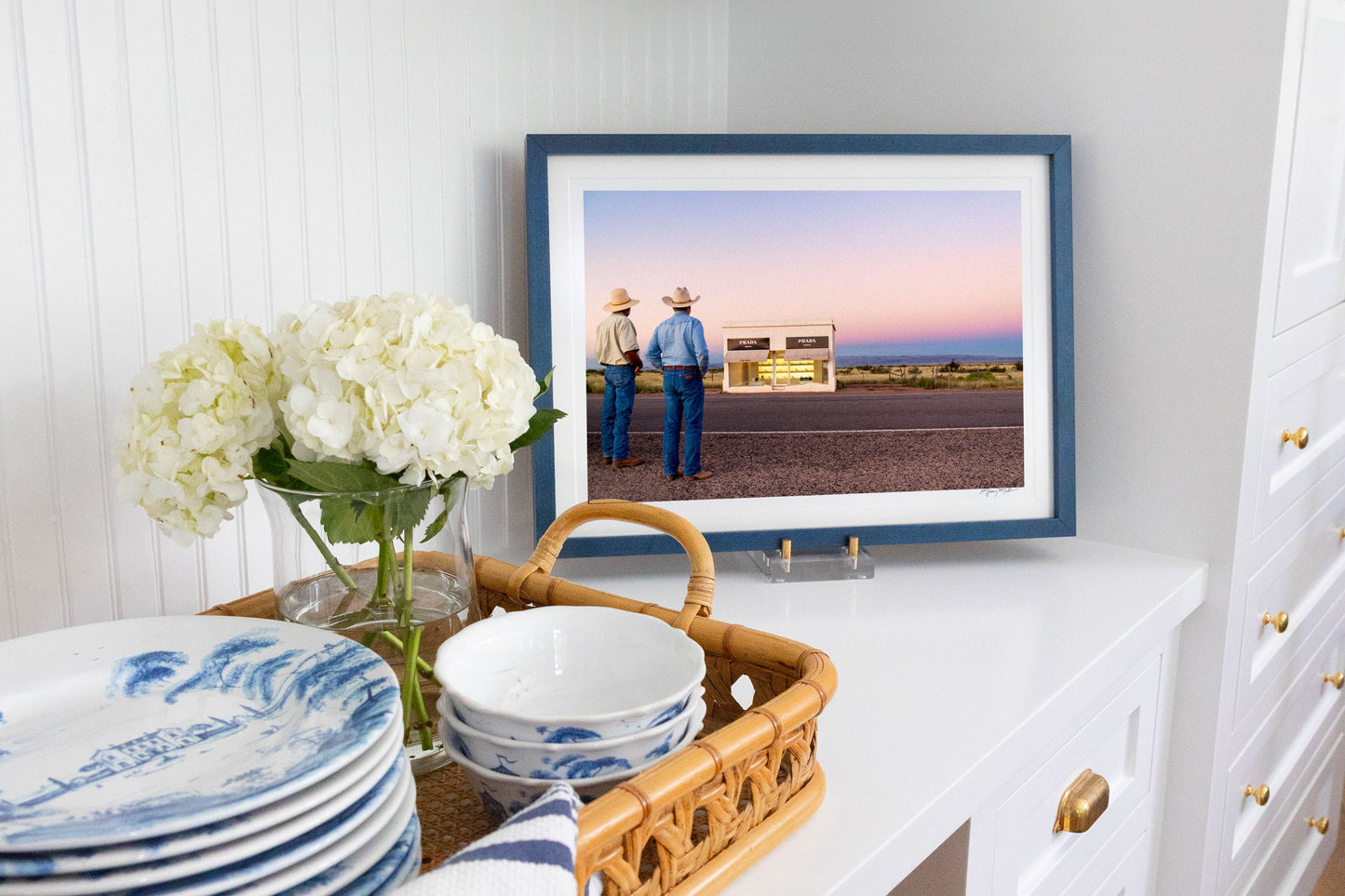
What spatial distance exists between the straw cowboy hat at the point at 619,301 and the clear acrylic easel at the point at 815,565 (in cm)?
31

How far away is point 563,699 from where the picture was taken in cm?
68

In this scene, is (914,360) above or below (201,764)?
above

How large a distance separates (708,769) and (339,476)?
28 centimetres

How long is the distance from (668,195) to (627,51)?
275mm

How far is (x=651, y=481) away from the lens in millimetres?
1146

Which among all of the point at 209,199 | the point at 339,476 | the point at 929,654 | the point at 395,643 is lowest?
the point at 929,654

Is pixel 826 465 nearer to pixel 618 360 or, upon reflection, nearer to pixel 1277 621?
pixel 618 360

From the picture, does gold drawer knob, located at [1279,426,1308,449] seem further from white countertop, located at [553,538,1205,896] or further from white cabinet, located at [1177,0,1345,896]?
white countertop, located at [553,538,1205,896]

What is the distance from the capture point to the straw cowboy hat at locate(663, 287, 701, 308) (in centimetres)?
113

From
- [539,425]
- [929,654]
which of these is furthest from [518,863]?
[929,654]

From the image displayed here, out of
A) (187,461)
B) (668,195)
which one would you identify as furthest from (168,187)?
(668,195)

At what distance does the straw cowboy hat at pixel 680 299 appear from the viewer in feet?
3.71

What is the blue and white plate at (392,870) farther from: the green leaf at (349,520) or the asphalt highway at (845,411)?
the asphalt highway at (845,411)

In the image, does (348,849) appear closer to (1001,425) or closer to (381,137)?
(381,137)
